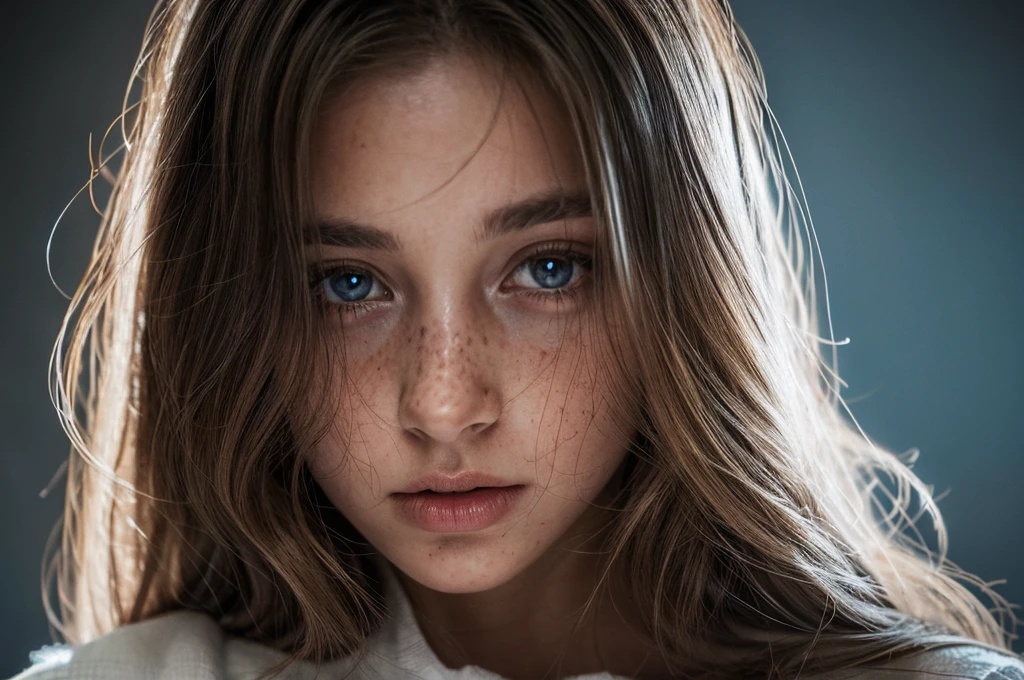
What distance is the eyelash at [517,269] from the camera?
86cm

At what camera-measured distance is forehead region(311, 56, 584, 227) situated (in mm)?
793

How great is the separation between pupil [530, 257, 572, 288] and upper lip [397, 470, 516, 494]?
0.16 m

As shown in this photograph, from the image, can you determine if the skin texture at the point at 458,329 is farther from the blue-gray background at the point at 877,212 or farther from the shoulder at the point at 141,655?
the blue-gray background at the point at 877,212

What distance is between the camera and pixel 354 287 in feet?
2.87

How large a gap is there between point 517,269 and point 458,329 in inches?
3.2

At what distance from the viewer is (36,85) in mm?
1485

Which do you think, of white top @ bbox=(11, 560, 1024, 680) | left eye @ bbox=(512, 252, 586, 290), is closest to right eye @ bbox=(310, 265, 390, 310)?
left eye @ bbox=(512, 252, 586, 290)

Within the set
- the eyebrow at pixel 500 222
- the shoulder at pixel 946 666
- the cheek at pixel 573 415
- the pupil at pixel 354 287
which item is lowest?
the shoulder at pixel 946 666

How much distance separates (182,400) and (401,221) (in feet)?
1.02

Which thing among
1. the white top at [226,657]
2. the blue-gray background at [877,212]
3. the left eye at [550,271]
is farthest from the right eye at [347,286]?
the blue-gray background at [877,212]

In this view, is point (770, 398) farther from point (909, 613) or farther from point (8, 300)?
point (8, 300)

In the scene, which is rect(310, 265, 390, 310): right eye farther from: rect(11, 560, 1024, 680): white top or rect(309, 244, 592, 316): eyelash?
rect(11, 560, 1024, 680): white top

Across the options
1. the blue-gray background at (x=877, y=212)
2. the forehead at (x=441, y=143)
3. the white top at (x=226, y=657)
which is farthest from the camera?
the blue-gray background at (x=877, y=212)

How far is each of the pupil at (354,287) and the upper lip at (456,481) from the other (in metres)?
0.16
